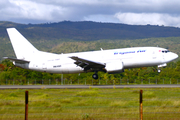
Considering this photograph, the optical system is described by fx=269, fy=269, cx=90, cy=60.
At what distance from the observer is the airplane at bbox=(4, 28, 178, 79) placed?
35.8m

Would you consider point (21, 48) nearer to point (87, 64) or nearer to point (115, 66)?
point (87, 64)

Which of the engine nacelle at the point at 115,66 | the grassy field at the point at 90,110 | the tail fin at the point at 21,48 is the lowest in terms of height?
the grassy field at the point at 90,110

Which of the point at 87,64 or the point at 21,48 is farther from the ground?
the point at 21,48

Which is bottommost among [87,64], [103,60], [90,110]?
[90,110]

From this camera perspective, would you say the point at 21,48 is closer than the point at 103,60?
No

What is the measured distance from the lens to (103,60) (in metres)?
36.6

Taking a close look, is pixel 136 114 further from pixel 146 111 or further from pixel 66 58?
pixel 66 58

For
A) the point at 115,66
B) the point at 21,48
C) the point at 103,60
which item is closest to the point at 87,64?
the point at 103,60

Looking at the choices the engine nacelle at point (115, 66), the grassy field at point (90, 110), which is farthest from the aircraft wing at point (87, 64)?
the grassy field at point (90, 110)

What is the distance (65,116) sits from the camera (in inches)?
557

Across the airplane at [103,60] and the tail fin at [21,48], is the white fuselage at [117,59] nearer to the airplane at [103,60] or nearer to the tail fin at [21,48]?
the airplane at [103,60]

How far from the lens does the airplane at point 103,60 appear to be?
1409 inches

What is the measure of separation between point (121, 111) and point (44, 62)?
24.7 meters

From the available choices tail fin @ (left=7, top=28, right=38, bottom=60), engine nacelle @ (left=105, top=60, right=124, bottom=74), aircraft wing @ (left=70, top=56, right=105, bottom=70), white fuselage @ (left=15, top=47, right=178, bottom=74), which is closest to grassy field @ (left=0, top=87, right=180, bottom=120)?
aircraft wing @ (left=70, top=56, right=105, bottom=70)
